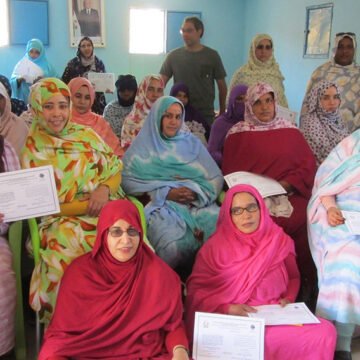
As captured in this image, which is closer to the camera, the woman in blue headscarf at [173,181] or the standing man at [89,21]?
the woman in blue headscarf at [173,181]

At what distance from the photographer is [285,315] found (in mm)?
1898

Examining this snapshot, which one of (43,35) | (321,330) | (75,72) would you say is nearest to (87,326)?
(321,330)

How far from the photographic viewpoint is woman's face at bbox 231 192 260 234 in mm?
2029

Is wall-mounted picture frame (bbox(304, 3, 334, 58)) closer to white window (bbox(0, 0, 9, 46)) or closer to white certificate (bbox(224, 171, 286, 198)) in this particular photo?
white certificate (bbox(224, 171, 286, 198))

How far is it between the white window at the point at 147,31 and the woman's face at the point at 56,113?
5037 millimetres

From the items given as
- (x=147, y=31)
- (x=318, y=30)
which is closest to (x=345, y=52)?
(x=318, y=30)

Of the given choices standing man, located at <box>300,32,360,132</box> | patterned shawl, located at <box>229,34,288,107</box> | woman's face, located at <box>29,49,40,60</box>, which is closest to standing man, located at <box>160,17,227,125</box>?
patterned shawl, located at <box>229,34,288,107</box>

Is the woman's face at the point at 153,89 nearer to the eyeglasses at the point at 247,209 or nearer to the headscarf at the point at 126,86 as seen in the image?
the headscarf at the point at 126,86

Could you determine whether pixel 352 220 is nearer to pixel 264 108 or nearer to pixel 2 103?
pixel 264 108

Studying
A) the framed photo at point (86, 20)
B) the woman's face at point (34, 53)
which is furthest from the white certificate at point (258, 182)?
the framed photo at point (86, 20)

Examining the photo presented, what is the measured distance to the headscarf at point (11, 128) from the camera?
2.76 metres

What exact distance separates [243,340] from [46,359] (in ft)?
2.27

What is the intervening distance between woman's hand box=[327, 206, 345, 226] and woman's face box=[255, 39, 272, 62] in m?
2.48

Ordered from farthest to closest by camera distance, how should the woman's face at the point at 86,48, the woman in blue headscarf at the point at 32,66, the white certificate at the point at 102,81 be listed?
the woman in blue headscarf at the point at 32,66 < the woman's face at the point at 86,48 < the white certificate at the point at 102,81
